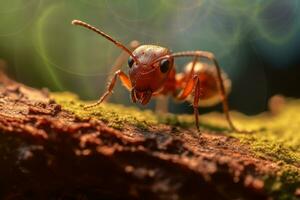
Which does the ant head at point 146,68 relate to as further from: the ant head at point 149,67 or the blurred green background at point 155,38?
the blurred green background at point 155,38

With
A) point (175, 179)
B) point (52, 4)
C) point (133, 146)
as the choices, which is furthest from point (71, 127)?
point (52, 4)

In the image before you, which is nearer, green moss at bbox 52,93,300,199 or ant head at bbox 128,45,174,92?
green moss at bbox 52,93,300,199

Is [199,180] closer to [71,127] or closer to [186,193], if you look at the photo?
[186,193]

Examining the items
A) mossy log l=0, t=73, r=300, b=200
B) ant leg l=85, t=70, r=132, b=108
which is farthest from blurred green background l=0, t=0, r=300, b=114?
mossy log l=0, t=73, r=300, b=200

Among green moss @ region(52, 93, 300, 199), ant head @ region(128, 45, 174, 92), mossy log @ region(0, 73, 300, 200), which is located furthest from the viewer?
ant head @ region(128, 45, 174, 92)

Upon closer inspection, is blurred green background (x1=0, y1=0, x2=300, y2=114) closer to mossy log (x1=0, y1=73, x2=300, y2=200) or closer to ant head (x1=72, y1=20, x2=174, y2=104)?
ant head (x1=72, y1=20, x2=174, y2=104)

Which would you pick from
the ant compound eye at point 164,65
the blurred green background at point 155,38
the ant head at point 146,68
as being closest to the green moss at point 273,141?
the ant head at point 146,68
